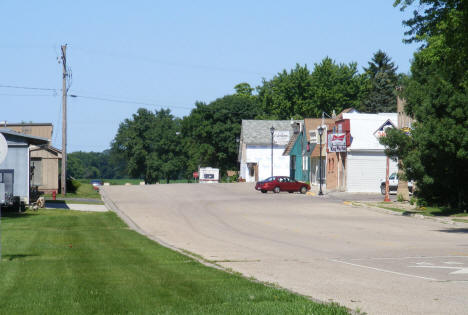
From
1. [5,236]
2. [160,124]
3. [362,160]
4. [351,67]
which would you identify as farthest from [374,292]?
[160,124]

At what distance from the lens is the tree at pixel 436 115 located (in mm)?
21438

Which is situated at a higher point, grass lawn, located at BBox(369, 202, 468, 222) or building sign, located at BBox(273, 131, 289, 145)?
building sign, located at BBox(273, 131, 289, 145)

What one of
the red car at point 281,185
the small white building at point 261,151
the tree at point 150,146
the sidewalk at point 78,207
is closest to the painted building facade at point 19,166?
the sidewalk at point 78,207

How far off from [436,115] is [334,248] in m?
13.0

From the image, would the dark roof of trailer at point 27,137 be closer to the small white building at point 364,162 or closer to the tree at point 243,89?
the small white building at point 364,162

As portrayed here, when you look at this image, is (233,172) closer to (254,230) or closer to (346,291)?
(254,230)

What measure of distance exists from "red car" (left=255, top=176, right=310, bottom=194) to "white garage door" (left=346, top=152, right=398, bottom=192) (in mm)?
4121

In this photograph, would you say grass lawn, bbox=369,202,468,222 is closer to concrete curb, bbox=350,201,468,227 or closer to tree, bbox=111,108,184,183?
concrete curb, bbox=350,201,468,227

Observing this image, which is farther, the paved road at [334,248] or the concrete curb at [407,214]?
the concrete curb at [407,214]

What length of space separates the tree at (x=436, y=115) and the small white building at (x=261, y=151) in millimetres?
59353

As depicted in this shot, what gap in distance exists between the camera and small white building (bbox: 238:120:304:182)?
318 ft

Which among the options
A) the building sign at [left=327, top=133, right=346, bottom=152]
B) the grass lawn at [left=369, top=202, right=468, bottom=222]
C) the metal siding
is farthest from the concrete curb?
the metal siding

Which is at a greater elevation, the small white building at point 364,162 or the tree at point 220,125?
the tree at point 220,125

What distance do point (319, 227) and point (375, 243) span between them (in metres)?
6.62
